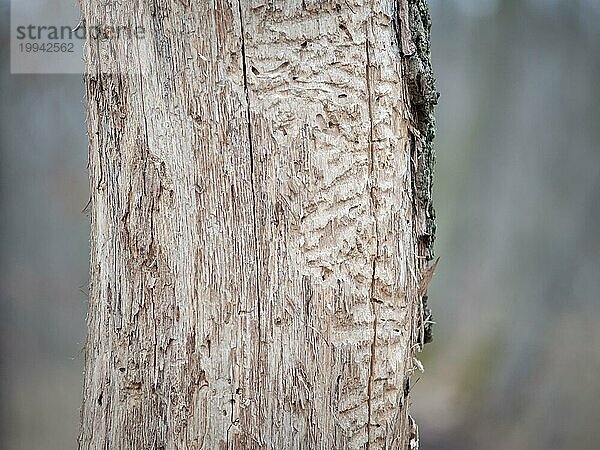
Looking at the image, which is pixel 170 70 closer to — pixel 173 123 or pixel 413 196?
pixel 173 123

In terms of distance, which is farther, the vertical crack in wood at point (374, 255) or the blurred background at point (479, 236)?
the blurred background at point (479, 236)

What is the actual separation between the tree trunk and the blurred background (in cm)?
99

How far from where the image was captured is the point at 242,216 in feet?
2.39

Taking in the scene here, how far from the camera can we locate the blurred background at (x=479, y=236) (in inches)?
66.7

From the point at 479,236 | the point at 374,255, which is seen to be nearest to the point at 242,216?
the point at 374,255

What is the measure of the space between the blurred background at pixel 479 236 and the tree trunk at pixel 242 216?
99 centimetres

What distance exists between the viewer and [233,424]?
0.73m

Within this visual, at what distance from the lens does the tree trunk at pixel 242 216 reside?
2.38 feet

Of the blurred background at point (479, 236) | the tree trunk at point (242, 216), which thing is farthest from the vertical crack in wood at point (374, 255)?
the blurred background at point (479, 236)

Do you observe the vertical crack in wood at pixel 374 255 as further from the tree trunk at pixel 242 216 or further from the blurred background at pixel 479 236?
the blurred background at pixel 479 236

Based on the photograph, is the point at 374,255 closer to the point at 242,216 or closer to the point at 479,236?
the point at 242,216

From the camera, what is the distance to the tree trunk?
73cm

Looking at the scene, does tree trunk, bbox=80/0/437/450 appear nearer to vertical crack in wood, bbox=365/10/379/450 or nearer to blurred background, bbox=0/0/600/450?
vertical crack in wood, bbox=365/10/379/450

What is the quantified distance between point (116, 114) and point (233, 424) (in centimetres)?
36
